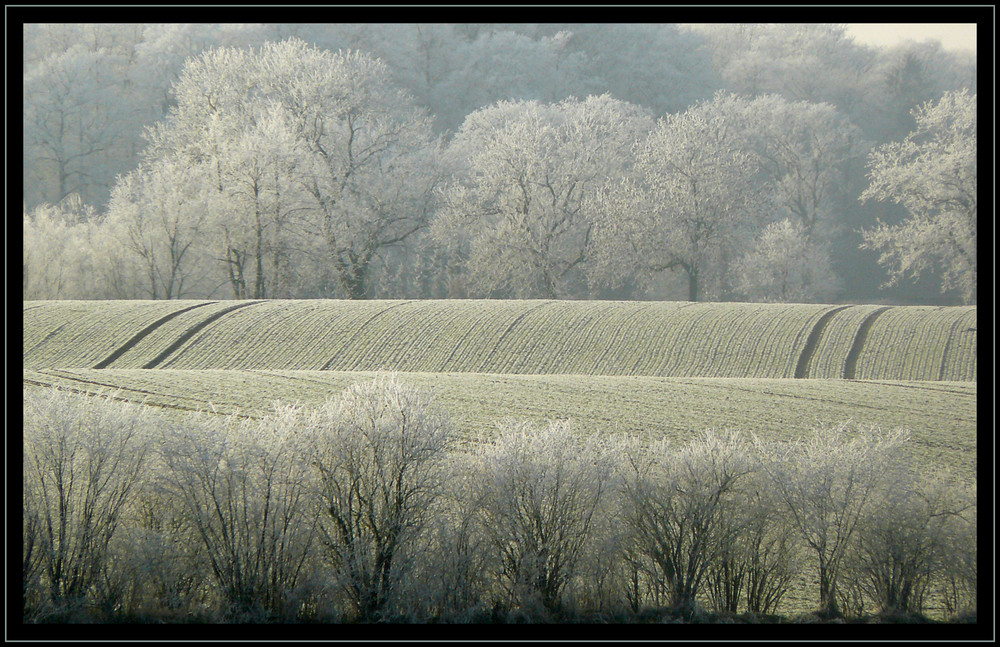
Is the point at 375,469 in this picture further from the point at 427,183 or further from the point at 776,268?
the point at 776,268

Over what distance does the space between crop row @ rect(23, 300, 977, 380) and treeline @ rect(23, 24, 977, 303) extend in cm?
1149

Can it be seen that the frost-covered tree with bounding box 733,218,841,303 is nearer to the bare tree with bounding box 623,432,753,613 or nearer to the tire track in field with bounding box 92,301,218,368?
the tire track in field with bounding box 92,301,218,368

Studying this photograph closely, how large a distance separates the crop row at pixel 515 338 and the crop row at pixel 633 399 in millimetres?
4306

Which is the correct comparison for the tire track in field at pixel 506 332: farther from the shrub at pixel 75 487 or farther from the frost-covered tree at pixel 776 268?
the frost-covered tree at pixel 776 268

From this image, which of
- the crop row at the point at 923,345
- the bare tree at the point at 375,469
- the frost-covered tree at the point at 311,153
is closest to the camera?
the bare tree at the point at 375,469

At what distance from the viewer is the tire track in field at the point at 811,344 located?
1235 inches

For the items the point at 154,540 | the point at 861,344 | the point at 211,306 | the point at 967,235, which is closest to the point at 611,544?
the point at 154,540

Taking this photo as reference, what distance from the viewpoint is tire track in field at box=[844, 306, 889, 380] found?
102ft

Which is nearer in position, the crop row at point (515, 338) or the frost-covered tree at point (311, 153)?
the crop row at point (515, 338)

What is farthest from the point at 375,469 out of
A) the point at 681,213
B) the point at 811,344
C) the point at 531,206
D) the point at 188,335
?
the point at 681,213

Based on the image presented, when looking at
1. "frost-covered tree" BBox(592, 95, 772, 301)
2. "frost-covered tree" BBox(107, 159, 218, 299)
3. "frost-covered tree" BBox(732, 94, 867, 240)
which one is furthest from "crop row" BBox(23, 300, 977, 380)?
"frost-covered tree" BBox(732, 94, 867, 240)

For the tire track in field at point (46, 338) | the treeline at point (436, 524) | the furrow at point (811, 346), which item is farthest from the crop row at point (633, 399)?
the tire track in field at point (46, 338)

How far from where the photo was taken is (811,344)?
111ft
